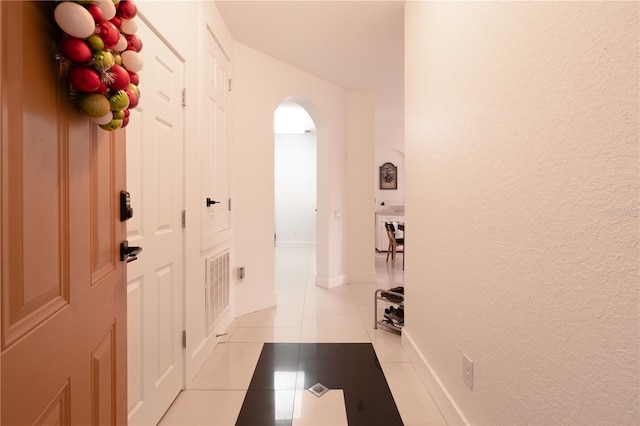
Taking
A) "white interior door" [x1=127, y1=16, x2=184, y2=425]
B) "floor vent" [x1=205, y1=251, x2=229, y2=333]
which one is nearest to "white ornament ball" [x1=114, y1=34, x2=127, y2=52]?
"white interior door" [x1=127, y1=16, x2=184, y2=425]

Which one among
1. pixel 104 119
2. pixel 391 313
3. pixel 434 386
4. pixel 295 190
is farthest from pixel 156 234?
pixel 295 190

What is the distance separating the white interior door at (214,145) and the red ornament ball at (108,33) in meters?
1.52

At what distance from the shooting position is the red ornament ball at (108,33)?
0.74 metres

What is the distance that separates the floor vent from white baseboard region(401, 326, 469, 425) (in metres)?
1.58

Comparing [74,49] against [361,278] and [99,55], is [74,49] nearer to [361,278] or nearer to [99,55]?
[99,55]

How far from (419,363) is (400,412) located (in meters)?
0.47

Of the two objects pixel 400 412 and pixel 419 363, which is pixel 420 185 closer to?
pixel 419 363

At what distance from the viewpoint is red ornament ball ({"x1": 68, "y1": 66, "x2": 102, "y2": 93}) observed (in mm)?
713

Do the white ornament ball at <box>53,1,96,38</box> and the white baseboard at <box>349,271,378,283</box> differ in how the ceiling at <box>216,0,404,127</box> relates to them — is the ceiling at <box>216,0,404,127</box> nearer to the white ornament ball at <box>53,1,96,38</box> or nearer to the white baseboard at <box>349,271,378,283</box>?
the white ornament ball at <box>53,1,96,38</box>

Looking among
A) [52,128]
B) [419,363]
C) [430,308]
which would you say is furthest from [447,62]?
[419,363]

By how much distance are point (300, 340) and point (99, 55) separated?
2453 millimetres

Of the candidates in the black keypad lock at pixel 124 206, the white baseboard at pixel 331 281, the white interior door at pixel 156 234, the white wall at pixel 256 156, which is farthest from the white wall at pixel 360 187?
the black keypad lock at pixel 124 206

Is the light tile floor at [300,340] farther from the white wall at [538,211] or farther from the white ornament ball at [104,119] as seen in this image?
the white ornament ball at [104,119]

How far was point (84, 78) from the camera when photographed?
722mm
